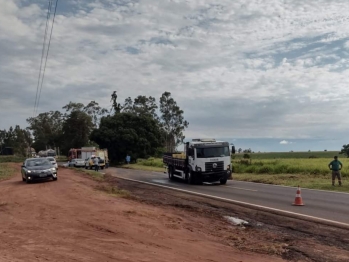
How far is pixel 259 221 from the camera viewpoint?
12.6m

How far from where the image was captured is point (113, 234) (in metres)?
9.17

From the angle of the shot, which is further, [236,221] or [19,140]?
[19,140]

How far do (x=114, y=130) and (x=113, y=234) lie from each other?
5982cm

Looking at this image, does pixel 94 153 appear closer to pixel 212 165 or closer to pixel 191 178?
pixel 191 178

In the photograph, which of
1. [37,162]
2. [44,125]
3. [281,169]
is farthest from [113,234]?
[44,125]

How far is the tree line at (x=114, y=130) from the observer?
223 feet

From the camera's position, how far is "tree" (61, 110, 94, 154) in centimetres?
9788

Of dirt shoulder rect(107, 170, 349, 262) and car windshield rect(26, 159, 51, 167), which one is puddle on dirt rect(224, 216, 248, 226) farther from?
car windshield rect(26, 159, 51, 167)

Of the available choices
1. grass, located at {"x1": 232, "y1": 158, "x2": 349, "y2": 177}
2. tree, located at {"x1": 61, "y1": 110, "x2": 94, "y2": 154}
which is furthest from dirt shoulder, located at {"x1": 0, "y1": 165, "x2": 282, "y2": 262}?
tree, located at {"x1": 61, "y1": 110, "x2": 94, "y2": 154}

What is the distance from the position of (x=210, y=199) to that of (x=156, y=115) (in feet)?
246

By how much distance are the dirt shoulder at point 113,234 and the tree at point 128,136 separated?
2063 inches

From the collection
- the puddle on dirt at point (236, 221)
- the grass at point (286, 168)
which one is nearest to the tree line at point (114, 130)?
the grass at point (286, 168)

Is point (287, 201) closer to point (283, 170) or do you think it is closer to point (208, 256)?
point (208, 256)

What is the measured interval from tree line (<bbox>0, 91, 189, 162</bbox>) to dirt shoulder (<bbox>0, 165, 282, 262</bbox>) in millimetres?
52967
